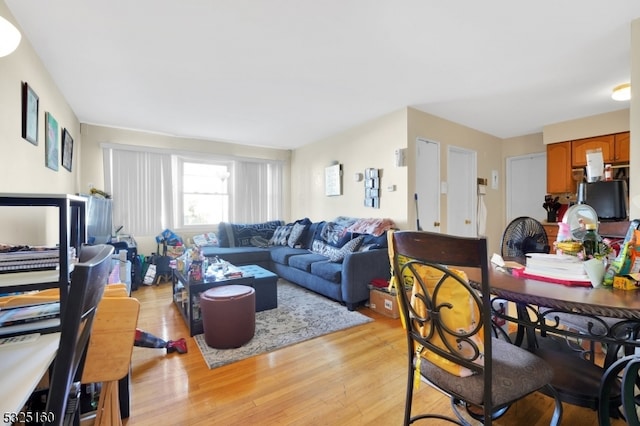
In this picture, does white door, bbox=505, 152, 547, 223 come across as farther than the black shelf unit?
Yes

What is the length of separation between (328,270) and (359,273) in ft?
1.19

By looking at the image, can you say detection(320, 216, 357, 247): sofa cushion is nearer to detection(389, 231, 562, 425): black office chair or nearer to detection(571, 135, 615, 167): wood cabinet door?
detection(389, 231, 562, 425): black office chair

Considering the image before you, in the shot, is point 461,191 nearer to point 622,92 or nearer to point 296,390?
point 622,92

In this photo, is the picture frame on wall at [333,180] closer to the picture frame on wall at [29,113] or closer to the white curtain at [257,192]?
the white curtain at [257,192]

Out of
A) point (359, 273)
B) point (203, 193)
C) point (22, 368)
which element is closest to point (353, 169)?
point (359, 273)

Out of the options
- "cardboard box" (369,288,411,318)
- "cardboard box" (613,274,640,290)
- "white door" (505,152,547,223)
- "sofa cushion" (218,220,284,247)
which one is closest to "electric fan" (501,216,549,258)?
"cardboard box" (613,274,640,290)

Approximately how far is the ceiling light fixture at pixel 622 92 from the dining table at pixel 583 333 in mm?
2797

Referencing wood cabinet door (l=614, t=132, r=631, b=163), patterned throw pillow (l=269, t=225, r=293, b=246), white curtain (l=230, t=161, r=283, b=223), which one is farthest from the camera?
white curtain (l=230, t=161, r=283, b=223)

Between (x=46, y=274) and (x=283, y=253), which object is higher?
(x=46, y=274)

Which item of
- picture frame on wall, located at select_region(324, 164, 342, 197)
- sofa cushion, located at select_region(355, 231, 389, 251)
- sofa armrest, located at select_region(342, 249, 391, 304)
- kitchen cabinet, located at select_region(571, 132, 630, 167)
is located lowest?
sofa armrest, located at select_region(342, 249, 391, 304)

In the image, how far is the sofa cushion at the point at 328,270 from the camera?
3.13 m

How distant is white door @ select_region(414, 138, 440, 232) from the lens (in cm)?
368

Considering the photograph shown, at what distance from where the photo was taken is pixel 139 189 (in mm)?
4461

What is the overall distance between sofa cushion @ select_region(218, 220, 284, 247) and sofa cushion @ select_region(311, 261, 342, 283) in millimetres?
1802
